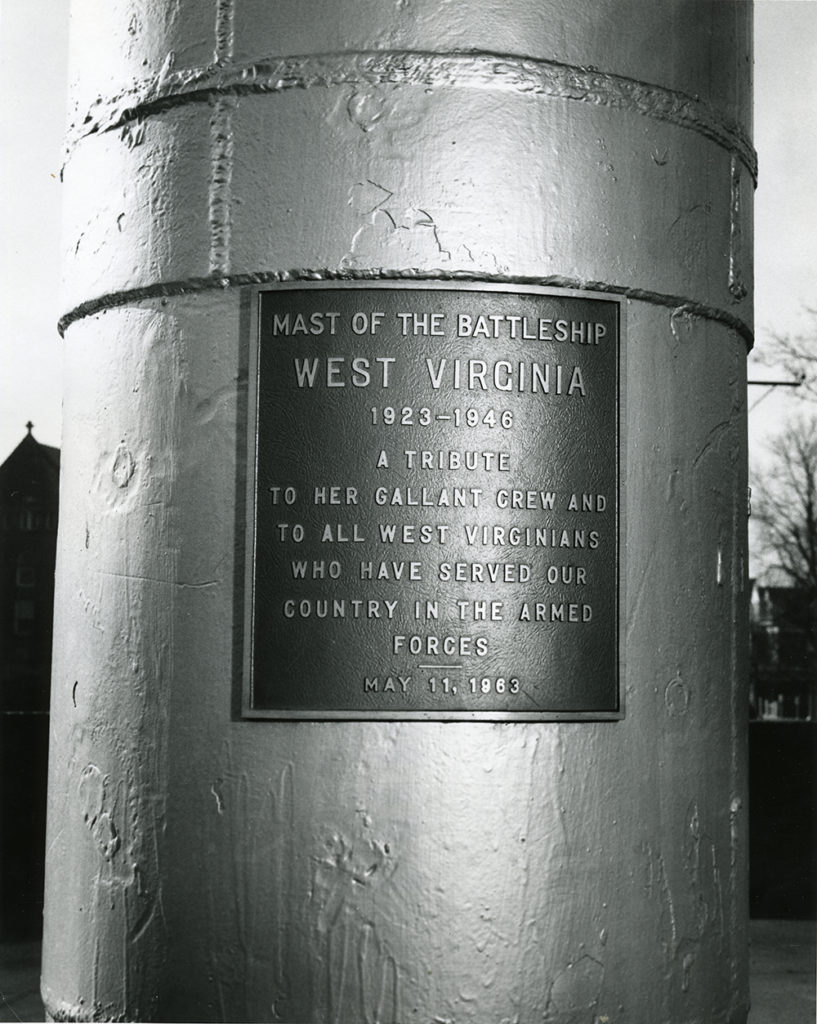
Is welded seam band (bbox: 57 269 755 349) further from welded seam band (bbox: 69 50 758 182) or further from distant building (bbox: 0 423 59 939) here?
distant building (bbox: 0 423 59 939)

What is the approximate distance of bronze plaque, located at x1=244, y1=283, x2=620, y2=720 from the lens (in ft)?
13.7

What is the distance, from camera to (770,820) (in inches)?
446

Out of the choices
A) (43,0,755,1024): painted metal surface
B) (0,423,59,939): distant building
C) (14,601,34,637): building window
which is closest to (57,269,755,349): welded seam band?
(43,0,755,1024): painted metal surface

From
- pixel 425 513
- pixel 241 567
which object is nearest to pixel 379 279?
pixel 425 513

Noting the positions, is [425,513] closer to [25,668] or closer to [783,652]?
[25,668]

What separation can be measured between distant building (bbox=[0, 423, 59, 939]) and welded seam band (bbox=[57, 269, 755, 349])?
18.8ft

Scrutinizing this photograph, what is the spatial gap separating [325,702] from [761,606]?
17.3 meters

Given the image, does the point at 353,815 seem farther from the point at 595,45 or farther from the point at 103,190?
the point at 595,45

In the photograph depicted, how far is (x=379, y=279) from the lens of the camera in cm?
427

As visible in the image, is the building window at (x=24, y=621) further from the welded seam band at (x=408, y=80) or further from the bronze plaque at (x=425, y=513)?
the bronze plaque at (x=425, y=513)

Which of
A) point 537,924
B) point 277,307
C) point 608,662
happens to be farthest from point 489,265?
point 537,924

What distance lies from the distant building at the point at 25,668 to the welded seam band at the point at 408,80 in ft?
20.2

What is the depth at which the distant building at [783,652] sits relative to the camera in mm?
19312

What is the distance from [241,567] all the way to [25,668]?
10.9 meters
